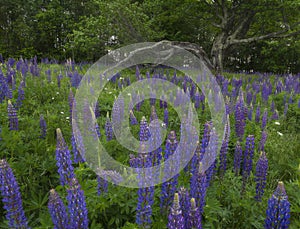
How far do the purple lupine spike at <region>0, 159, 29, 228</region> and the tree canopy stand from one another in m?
9.21

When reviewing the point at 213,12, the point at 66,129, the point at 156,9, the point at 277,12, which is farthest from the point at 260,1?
the point at 66,129

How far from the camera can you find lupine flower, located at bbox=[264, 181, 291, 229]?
193 centimetres

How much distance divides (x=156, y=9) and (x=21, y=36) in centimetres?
843

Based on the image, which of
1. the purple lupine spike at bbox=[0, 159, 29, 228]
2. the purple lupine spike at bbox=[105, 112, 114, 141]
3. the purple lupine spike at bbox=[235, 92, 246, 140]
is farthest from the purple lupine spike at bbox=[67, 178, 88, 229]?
the purple lupine spike at bbox=[235, 92, 246, 140]

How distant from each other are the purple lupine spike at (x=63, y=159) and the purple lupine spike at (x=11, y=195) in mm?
300

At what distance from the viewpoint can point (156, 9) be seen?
504 inches

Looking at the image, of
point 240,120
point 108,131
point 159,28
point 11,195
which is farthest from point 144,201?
point 159,28

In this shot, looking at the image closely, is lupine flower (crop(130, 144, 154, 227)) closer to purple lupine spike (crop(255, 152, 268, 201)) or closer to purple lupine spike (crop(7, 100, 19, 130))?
purple lupine spike (crop(255, 152, 268, 201))

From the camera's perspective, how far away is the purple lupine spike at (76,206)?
1742 mm

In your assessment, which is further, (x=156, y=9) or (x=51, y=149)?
(x=156, y=9)

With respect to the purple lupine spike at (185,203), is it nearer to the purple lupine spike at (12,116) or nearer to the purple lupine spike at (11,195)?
the purple lupine spike at (11,195)

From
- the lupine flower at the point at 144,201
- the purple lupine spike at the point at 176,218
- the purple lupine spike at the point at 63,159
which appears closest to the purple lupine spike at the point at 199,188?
the lupine flower at the point at 144,201

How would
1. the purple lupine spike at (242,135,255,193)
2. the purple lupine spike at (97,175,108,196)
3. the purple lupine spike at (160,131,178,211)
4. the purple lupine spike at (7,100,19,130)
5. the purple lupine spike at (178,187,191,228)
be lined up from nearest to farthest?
the purple lupine spike at (178,187,191,228), the purple lupine spike at (160,131,178,211), the purple lupine spike at (97,175,108,196), the purple lupine spike at (242,135,255,193), the purple lupine spike at (7,100,19,130)

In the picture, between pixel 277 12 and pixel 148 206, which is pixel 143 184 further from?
pixel 277 12
